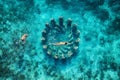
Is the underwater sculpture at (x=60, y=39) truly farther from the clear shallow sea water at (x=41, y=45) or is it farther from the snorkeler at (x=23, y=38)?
the snorkeler at (x=23, y=38)

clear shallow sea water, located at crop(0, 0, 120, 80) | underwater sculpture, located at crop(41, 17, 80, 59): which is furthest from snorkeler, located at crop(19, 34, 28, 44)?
underwater sculpture, located at crop(41, 17, 80, 59)

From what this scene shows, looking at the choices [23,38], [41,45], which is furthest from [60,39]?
[23,38]

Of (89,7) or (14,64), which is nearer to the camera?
(14,64)

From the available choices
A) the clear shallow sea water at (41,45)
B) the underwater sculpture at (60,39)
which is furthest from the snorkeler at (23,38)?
the underwater sculpture at (60,39)

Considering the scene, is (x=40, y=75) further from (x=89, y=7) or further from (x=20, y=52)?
(x=89, y=7)

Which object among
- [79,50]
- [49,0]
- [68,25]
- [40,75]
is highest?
[49,0]

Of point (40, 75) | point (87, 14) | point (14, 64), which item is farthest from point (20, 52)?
point (87, 14)
